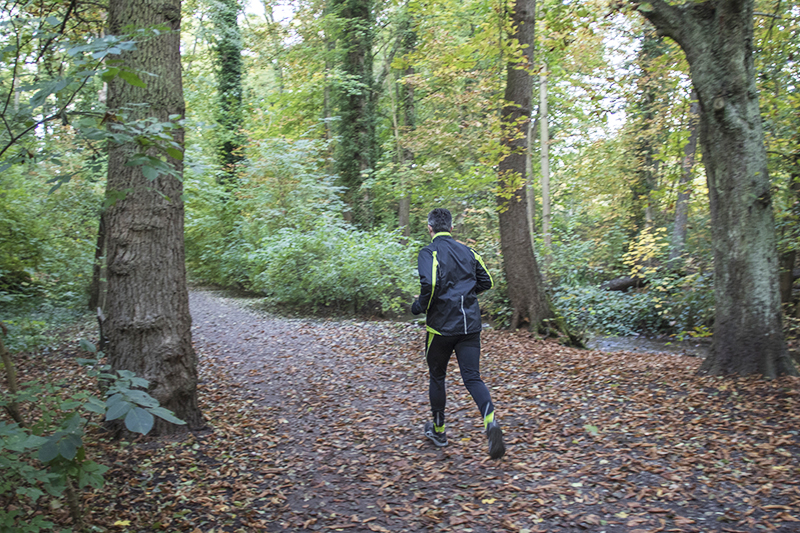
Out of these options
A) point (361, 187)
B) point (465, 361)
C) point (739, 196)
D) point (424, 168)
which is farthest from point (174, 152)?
point (361, 187)

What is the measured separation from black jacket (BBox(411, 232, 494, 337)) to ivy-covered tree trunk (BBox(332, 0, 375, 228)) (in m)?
13.0

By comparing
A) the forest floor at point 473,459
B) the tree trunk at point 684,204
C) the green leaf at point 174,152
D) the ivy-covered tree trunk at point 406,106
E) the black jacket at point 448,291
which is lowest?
the forest floor at point 473,459

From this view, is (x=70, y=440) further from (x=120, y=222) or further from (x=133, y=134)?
(x=120, y=222)

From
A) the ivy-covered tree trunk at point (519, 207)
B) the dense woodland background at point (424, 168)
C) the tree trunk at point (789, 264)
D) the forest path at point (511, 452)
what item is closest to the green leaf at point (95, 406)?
the forest path at point (511, 452)

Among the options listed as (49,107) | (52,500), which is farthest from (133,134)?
(52,500)

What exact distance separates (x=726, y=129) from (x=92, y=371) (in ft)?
20.8

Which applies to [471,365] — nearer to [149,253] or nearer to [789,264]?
[149,253]

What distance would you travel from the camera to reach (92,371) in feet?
8.45

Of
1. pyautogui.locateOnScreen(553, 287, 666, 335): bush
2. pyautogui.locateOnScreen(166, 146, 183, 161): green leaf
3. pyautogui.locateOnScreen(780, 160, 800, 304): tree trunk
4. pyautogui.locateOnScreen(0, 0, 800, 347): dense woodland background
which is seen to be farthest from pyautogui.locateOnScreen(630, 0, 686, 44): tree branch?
pyautogui.locateOnScreen(553, 287, 666, 335): bush

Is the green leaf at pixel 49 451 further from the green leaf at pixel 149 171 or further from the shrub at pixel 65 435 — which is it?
the green leaf at pixel 149 171

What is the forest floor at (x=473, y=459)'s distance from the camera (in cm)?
350

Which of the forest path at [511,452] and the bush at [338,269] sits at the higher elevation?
the bush at [338,269]

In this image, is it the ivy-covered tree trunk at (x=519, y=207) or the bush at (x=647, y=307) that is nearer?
the ivy-covered tree trunk at (x=519, y=207)

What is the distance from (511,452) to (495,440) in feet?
1.50
